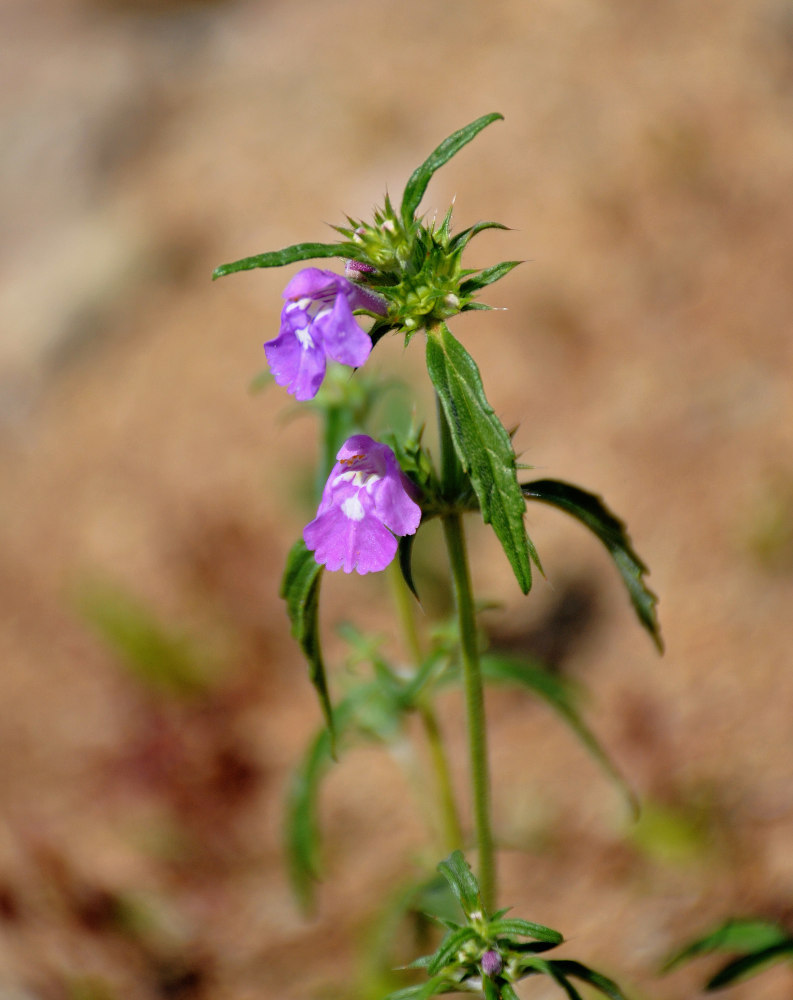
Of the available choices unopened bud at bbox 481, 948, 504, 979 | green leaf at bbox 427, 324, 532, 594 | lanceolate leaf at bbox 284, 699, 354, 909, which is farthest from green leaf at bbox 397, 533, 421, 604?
lanceolate leaf at bbox 284, 699, 354, 909

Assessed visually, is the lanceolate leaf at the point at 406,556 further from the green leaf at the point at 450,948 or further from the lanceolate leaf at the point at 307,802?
the lanceolate leaf at the point at 307,802

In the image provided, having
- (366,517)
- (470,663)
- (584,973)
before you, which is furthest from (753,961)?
(366,517)

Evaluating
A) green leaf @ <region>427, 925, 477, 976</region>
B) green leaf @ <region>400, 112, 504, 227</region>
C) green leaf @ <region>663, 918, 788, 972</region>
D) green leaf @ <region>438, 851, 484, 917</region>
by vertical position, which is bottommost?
green leaf @ <region>663, 918, 788, 972</region>

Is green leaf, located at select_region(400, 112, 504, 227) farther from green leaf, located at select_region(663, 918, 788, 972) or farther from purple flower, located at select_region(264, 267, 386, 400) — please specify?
green leaf, located at select_region(663, 918, 788, 972)

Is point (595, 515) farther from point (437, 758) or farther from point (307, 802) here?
point (307, 802)

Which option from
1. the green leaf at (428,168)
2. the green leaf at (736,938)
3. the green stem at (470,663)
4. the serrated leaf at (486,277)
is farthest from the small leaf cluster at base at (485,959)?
the green leaf at (428,168)

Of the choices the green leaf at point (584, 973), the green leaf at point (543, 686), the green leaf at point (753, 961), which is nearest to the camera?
the green leaf at point (584, 973)

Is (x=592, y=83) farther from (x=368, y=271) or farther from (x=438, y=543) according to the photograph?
(x=368, y=271)
